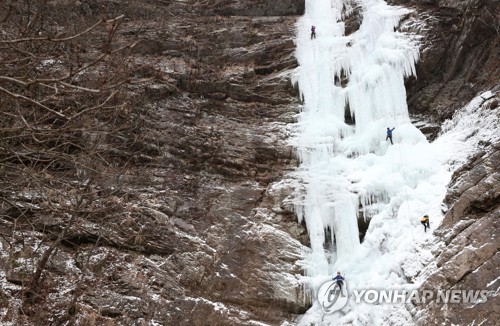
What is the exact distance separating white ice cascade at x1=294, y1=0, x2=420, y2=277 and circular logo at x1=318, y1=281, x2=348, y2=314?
1.56 feet

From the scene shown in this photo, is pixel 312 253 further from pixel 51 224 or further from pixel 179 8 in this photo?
pixel 179 8

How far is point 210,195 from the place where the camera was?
1249cm

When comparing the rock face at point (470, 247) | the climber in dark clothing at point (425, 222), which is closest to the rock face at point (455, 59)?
the rock face at point (470, 247)

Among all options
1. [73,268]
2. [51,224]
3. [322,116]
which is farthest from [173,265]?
[322,116]

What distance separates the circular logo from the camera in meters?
10.0

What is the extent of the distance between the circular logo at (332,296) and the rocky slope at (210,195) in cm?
51

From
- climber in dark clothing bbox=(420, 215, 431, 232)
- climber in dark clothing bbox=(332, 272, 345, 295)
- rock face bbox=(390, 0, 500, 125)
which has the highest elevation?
rock face bbox=(390, 0, 500, 125)

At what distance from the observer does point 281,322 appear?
1011 centimetres

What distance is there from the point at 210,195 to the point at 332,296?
13.7ft

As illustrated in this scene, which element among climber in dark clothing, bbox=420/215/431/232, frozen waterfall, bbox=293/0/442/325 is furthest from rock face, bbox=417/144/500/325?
frozen waterfall, bbox=293/0/442/325

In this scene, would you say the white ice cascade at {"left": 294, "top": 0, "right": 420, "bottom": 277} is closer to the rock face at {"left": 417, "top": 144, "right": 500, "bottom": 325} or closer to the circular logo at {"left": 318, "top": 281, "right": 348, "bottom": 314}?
the circular logo at {"left": 318, "top": 281, "right": 348, "bottom": 314}

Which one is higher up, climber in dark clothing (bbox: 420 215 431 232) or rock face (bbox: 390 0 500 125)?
rock face (bbox: 390 0 500 125)

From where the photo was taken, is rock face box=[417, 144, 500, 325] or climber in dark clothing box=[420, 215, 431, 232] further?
climber in dark clothing box=[420, 215, 431, 232]

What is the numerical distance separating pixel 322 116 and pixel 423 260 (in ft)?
20.9
